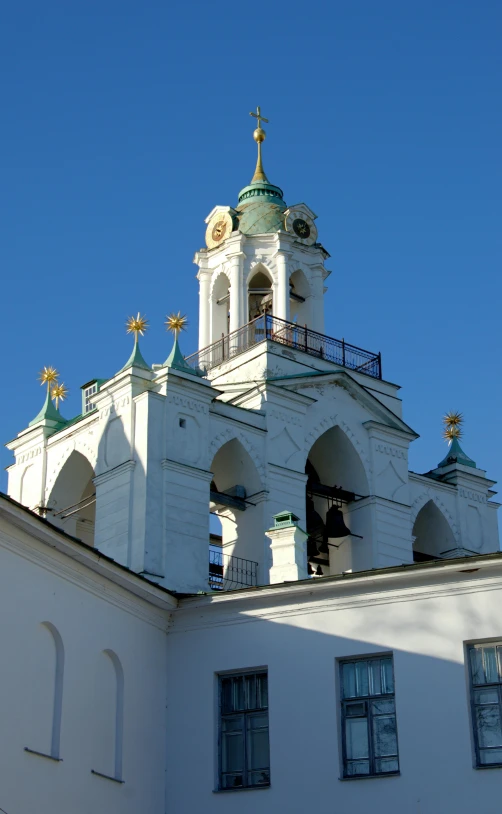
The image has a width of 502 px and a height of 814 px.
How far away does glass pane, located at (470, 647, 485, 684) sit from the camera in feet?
67.3

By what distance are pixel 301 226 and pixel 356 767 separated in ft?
69.8

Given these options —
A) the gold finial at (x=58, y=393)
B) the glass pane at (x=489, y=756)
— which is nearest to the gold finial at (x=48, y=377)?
the gold finial at (x=58, y=393)

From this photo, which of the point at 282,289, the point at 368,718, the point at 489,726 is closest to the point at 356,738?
the point at 368,718

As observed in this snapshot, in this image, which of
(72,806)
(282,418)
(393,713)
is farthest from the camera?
(282,418)

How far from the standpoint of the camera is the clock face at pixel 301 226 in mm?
39531

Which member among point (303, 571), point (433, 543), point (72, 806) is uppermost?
point (433, 543)

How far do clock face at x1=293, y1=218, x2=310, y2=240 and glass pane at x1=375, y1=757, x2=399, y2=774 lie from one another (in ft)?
69.1

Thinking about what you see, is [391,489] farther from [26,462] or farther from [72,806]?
[72,806]

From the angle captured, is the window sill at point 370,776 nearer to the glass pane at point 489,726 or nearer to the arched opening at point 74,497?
the glass pane at point 489,726

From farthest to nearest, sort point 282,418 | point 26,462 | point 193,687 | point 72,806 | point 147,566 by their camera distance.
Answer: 1. point 26,462
2. point 282,418
3. point 147,566
4. point 193,687
5. point 72,806

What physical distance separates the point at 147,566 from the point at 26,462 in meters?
7.67

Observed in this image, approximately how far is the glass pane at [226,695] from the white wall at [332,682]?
20 cm

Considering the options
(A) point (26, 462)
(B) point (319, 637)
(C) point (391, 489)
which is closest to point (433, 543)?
(C) point (391, 489)

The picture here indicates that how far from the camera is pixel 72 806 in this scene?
770 inches
